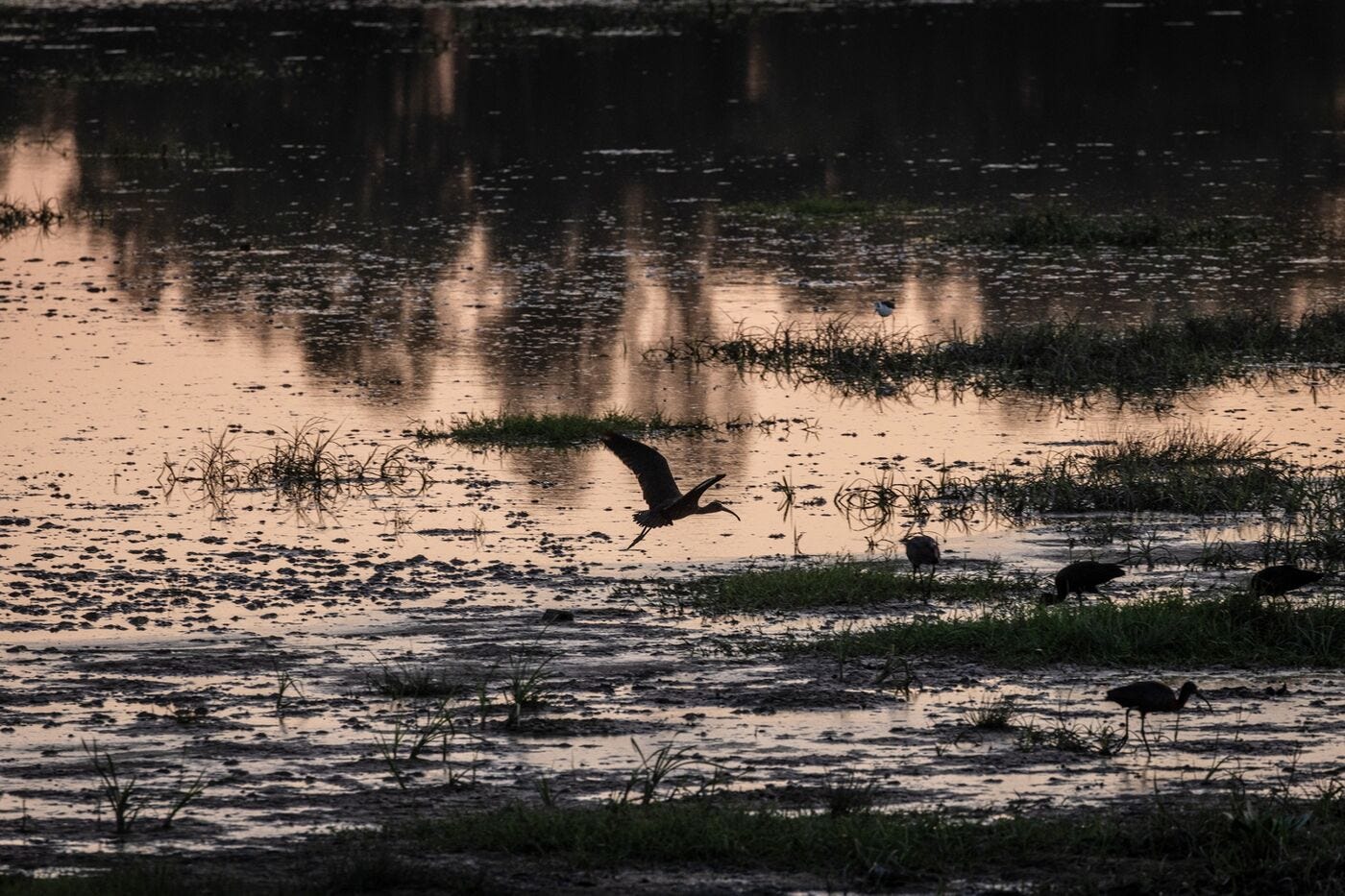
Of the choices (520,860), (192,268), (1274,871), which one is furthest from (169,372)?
(1274,871)

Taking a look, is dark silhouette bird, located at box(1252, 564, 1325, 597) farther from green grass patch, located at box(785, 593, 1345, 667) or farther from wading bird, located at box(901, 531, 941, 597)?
wading bird, located at box(901, 531, 941, 597)

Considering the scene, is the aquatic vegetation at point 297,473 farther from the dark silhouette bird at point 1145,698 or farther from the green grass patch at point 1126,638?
the dark silhouette bird at point 1145,698

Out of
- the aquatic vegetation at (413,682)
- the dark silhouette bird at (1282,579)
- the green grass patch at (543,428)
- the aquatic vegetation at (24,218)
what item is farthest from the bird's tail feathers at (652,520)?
the aquatic vegetation at (24,218)

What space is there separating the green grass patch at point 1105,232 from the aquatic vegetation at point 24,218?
1085cm

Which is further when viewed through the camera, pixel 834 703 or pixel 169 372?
pixel 169 372

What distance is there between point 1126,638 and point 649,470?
95.6 inches

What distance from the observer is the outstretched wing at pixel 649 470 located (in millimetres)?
9961

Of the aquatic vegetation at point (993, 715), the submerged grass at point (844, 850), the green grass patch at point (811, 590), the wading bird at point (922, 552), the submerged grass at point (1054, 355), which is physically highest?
the submerged grass at point (1054, 355)

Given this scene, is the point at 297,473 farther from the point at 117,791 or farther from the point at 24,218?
the point at 24,218

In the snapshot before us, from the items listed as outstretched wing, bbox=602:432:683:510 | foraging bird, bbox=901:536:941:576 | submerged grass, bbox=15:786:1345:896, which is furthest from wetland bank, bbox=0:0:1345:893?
outstretched wing, bbox=602:432:683:510

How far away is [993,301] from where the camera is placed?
19.9 meters

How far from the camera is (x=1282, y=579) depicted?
9.49 meters

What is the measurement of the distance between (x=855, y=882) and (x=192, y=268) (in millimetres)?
17251

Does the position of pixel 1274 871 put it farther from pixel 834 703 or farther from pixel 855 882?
pixel 834 703
